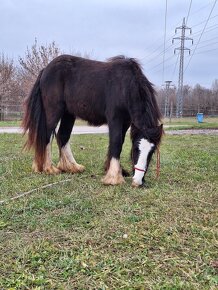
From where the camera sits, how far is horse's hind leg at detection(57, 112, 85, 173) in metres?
6.18

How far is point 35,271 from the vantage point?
98.3 inches

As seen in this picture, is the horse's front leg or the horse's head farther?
the horse's front leg

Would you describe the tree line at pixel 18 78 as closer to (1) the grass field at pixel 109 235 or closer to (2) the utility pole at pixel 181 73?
(2) the utility pole at pixel 181 73

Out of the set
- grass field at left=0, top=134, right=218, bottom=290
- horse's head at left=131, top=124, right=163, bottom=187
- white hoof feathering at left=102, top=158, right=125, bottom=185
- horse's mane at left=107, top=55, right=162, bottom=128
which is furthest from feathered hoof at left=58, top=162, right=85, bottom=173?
horse's mane at left=107, top=55, right=162, bottom=128

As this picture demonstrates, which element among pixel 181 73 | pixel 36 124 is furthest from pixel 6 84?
pixel 36 124

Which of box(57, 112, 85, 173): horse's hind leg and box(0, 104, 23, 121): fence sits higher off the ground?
box(0, 104, 23, 121): fence

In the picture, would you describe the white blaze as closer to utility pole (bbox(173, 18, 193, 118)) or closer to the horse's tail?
the horse's tail

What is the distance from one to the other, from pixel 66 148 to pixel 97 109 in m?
1.04

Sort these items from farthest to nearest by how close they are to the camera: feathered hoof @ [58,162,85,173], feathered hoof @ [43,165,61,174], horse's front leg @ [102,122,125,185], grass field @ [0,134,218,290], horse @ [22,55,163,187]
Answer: feathered hoof @ [58,162,85,173] < feathered hoof @ [43,165,61,174] < horse's front leg @ [102,122,125,185] < horse @ [22,55,163,187] < grass field @ [0,134,218,290]

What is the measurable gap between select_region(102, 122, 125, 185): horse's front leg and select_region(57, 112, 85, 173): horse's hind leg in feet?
3.14

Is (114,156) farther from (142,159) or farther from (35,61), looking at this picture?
(35,61)

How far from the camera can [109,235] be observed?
3.11 meters

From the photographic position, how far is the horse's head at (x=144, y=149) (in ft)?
16.0

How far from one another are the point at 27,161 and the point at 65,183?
2309 mm
